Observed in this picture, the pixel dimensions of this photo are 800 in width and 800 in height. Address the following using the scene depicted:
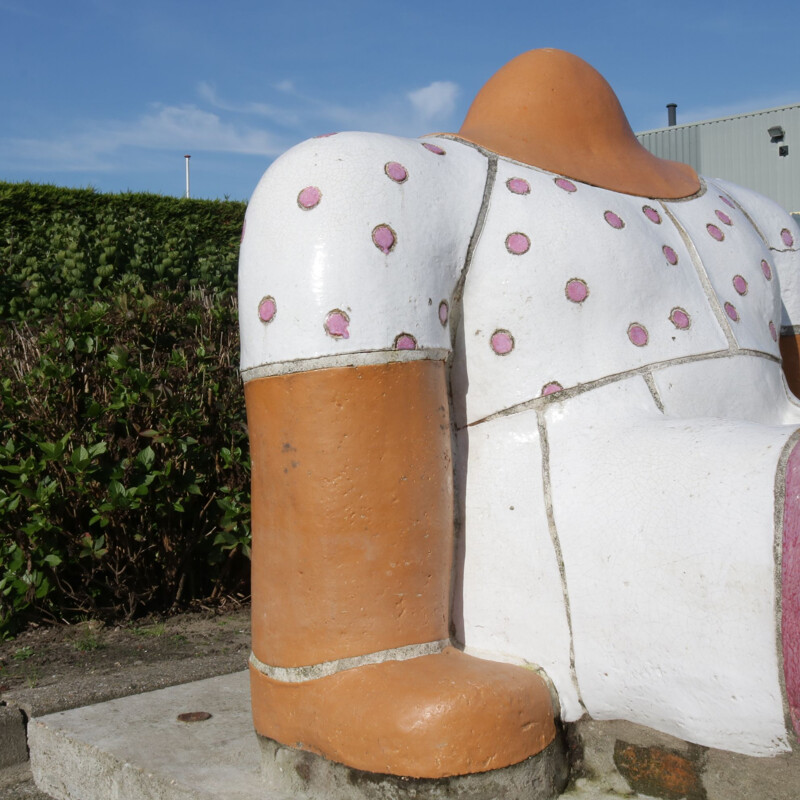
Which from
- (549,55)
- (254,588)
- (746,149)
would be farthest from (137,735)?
(746,149)

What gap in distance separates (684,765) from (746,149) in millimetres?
15155

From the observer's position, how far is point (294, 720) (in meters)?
1.91

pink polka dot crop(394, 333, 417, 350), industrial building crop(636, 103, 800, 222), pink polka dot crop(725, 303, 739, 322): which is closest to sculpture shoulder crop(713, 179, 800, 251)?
pink polka dot crop(725, 303, 739, 322)

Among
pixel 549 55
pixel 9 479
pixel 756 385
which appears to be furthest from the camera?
pixel 9 479

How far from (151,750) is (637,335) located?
4.97 ft

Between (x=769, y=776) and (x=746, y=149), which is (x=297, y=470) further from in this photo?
(x=746, y=149)

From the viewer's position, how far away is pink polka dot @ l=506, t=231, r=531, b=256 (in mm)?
2027

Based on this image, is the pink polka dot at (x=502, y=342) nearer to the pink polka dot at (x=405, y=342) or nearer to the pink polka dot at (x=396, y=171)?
the pink polka dot at (x=405, y=342)

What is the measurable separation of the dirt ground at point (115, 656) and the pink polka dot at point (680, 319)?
77.1 inches

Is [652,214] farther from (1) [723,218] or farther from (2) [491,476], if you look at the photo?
(2) [491,476]

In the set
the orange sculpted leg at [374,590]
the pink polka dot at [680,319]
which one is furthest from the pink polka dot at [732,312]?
the orange sculpted leg at [374,590]

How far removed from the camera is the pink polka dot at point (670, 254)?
2158 millimetres

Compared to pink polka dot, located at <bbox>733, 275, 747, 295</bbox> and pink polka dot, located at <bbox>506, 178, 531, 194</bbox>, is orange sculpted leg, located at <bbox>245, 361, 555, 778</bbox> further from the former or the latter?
pink polka dot, located at <bbox>733, 275, 747, 295</bbox>

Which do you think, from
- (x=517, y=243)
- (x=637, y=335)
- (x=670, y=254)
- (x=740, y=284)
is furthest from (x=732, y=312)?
(x=517, y=243)
